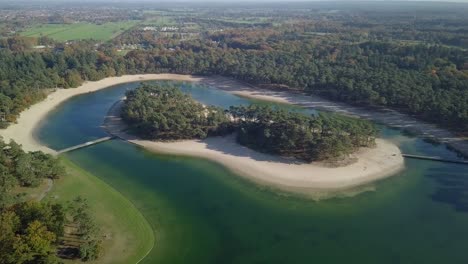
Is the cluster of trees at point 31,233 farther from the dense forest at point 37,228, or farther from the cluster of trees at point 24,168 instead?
the cluster of trees at point 24,168

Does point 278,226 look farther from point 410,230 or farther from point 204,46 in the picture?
point 204,46

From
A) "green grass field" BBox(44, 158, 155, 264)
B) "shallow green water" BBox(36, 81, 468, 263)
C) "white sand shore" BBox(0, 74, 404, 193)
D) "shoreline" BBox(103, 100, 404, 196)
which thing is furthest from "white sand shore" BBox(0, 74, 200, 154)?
"shoreline" BBox(103, 100, 404, 196)

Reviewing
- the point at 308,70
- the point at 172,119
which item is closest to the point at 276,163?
the point at 172,119

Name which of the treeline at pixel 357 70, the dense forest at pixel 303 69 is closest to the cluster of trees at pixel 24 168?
the dense forest at pixel 303 69

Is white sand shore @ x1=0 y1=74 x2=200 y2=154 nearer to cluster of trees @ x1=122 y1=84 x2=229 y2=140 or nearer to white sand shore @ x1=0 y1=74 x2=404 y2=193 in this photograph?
white sand shore @ x1=0 y1=74 x2=404 y2=193

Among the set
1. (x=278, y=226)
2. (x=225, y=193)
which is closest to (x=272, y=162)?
(x=225, y=193)

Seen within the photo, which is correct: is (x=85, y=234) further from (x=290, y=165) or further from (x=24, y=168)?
(x=290, y=165)
